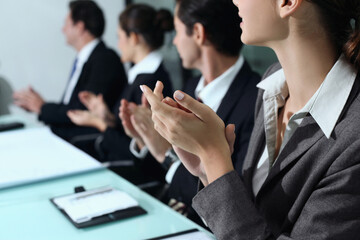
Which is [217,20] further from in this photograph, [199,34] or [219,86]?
[219,86]

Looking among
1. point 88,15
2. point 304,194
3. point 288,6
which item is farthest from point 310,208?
point 88,15

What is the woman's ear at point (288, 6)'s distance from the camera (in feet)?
2.89

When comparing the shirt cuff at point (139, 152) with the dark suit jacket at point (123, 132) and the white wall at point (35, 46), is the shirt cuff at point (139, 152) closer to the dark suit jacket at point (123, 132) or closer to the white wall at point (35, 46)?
the dark suit jacket at point (123, 132)

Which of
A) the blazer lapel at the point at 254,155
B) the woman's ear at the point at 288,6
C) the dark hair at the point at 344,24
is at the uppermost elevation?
the woman's ear at the point at 288,6

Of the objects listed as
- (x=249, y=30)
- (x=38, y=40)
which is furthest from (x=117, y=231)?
(x=38, y=40)

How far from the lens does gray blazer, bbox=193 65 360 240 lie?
2.56 feet

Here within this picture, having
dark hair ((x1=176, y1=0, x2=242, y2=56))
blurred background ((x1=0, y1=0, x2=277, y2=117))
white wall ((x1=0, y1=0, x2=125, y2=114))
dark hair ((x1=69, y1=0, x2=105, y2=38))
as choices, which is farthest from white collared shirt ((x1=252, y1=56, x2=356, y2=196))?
white wall ((x1=0, y1=0, x2=125, y2=114))

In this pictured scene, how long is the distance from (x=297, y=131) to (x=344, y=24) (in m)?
0.23

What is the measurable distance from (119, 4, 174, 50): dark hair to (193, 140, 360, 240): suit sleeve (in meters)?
1.58

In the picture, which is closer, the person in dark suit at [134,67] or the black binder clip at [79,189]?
the black binder clip at [79,189]

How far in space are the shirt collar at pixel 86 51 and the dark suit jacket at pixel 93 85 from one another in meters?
0.06

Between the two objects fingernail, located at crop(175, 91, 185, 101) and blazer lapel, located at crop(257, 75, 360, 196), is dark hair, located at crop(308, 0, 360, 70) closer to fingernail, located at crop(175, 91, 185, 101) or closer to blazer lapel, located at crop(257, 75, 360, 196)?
blazer lapel, located at crop(257, 75, 360, 196)

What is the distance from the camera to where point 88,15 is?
310 centimetres

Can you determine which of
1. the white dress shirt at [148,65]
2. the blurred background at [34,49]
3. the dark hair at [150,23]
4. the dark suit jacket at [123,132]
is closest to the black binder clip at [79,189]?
the dark suit jacket at [123,132]
